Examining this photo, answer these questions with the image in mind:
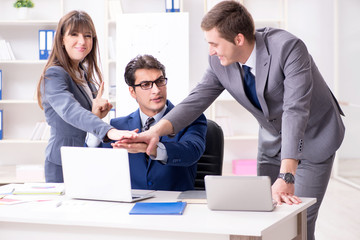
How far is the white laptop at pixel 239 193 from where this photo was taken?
1.78m

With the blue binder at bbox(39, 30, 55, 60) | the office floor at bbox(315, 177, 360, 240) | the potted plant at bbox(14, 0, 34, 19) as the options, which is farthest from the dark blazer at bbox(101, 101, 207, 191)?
the potted plant at bbox(14, 0, 34, 19)

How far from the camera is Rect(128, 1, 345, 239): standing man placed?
6.71ft

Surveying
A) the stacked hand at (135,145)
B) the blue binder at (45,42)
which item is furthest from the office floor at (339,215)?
the blue binder at (45,42)

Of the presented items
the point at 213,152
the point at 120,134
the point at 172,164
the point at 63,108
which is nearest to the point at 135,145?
the point at 120,134

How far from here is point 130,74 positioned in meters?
2.58

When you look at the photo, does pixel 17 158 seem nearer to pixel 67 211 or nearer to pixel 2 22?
pixel 2 22

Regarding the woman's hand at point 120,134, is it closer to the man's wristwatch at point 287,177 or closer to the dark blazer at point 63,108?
the dark blazer at point 63,108

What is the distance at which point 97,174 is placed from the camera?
2.00 meters

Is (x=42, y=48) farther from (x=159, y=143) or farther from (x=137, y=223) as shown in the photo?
(x=137, y=223)

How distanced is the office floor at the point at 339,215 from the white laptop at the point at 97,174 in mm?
2036

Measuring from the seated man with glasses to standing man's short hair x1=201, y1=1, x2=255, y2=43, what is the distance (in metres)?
0.50

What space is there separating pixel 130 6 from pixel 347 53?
237 centimetres

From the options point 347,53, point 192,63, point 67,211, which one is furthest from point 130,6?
point 67,211

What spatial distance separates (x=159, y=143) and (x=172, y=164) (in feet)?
0.38
